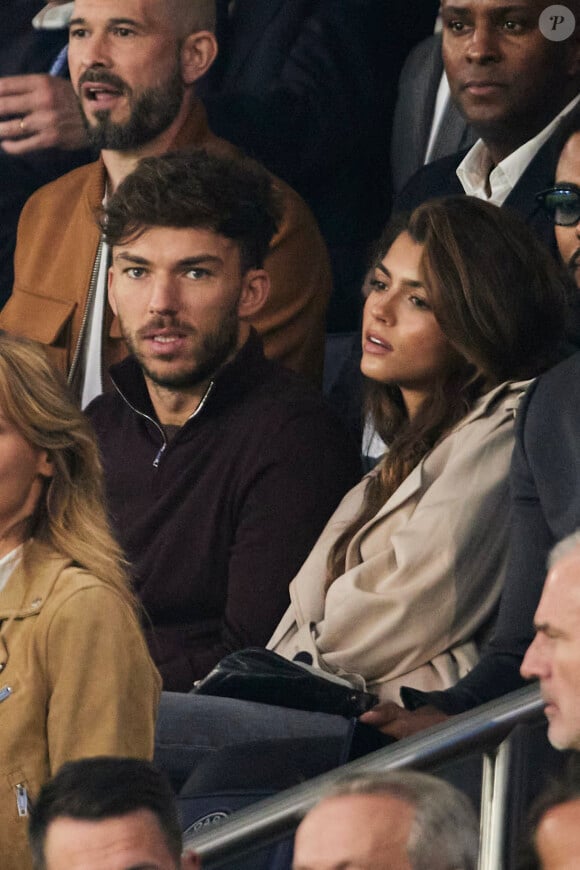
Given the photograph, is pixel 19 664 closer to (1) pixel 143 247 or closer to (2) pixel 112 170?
(1) pixel 143 247

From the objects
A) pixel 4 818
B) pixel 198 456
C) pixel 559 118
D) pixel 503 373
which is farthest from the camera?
pixel 559 118

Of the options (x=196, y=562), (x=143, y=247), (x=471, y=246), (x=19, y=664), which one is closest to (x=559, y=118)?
(x=471, y=246)

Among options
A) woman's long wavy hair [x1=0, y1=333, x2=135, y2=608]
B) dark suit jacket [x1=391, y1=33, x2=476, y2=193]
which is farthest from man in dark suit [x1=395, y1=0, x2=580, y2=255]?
woman's long wavy hair [x1=0, y1=333, x2=135, y2=608]

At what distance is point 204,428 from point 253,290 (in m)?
0.36

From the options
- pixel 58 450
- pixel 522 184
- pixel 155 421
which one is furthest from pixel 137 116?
pixel 58 450

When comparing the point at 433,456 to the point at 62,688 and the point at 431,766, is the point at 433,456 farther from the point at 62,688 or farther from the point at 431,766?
the point at 62,688

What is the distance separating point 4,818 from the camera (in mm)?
2666

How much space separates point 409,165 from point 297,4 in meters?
0.49

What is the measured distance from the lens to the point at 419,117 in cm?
498

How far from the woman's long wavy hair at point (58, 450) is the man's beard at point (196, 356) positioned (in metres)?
1.23

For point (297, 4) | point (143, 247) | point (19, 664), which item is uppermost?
point (297, 4)

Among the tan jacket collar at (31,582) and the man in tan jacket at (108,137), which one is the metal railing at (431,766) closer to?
the tan jacket collar at (31,582)

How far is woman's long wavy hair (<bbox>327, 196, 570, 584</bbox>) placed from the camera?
379 cm

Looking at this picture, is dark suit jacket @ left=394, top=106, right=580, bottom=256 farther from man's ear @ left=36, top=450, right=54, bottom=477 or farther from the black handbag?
man's ear @ left=36, top=450, right=54, bottom=477
